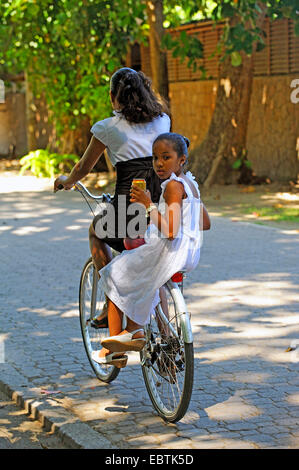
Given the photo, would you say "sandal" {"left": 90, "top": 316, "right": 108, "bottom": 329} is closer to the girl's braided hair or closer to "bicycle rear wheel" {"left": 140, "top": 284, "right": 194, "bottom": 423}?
"bicycle rear wheel" {"left": 140, "top": 284, "right": 194, "bottom": 423}

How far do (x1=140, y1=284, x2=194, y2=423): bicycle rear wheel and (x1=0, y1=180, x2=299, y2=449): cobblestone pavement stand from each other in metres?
0.11

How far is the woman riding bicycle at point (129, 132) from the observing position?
5301mm

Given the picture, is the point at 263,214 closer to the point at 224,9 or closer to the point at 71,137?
the point at 224,9

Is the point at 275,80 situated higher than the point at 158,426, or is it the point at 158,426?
the point at 275,80

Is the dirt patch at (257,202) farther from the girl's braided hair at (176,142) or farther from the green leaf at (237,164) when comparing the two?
the girl's braided hair at (176,142)

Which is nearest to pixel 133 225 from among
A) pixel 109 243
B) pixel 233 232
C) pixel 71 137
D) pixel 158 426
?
pixel 109 243

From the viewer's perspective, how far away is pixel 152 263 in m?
4.98

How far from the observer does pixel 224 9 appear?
42.3 feet

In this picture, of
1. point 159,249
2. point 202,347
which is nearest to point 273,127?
point 202,347

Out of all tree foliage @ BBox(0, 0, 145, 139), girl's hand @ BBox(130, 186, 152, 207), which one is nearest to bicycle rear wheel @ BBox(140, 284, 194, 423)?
girl's hand @ BBox(130, 186, 152, 207)

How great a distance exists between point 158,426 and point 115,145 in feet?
5.35

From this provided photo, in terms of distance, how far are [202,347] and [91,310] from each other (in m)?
0.89

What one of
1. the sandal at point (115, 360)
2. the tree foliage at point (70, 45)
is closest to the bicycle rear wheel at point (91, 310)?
the sandal at point (115, 360)

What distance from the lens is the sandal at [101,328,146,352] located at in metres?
5.16
